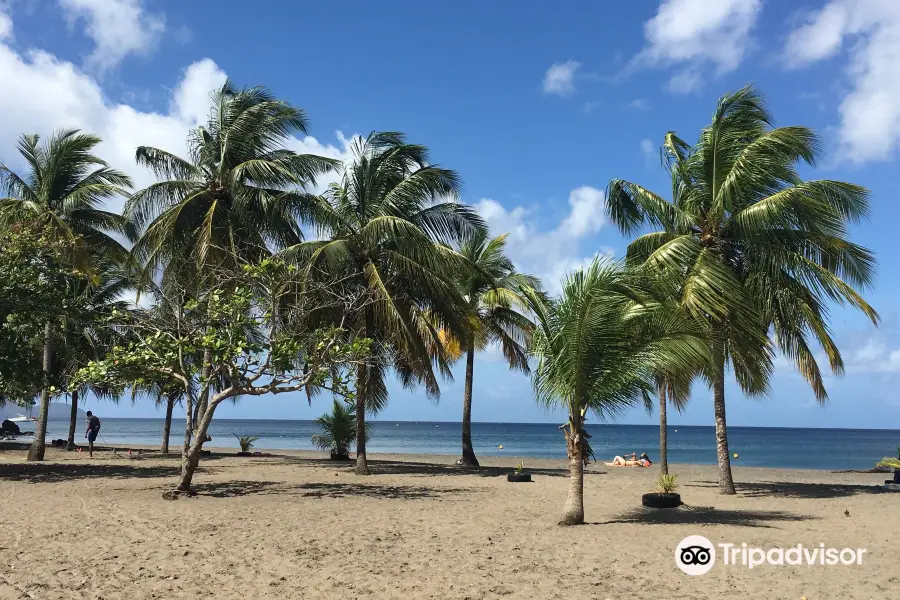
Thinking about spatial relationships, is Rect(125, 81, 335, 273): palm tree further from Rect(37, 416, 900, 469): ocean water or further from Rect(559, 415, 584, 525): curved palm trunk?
Rect(37, 416, 900, 469): ocean water

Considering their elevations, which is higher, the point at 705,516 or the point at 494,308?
the point at 494,308

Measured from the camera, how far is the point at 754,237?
1357 cm

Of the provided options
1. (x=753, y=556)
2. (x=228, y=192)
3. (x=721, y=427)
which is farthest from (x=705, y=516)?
(x=228, y=192)

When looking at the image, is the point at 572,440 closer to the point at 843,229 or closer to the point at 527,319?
the point at 843,229

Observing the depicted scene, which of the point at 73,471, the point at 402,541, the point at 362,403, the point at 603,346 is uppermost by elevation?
the point at 603,346

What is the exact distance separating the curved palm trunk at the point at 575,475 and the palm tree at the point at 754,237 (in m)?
3.99

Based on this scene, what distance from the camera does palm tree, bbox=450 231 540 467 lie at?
77.8 feet

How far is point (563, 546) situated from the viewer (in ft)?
25.8

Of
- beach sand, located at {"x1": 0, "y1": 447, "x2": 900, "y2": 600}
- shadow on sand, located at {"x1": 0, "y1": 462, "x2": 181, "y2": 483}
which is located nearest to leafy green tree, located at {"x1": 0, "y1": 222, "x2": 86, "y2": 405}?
shadow on sand, located at {"x1": 0, "y1": 462, "x2": 181, "y2": 483}

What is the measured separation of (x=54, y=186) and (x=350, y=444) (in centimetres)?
1197

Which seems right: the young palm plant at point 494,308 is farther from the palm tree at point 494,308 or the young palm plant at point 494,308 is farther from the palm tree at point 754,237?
the palm tree at point 754,237

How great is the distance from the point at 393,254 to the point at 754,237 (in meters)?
8.26

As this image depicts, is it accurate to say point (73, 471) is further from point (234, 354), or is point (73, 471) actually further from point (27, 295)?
point (234, 354)

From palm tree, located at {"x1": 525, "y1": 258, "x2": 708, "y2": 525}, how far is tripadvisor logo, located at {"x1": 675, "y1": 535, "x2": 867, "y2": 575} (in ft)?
7.04
